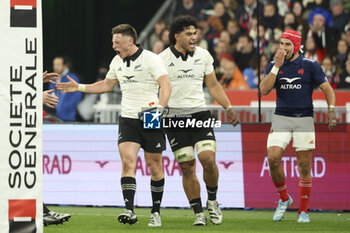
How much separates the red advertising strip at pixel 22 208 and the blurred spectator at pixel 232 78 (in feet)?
32.2

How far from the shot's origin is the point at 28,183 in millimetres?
6797

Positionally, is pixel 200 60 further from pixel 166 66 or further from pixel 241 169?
pixel 241 169

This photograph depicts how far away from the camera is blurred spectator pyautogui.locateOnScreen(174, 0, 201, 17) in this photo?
18.5 m

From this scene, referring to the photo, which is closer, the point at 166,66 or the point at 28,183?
the point at 28,183

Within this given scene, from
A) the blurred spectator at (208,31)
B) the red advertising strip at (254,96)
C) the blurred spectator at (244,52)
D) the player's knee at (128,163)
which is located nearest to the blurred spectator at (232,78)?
the blurred spectator at (244,52)

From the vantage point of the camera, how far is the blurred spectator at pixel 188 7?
60.6ft

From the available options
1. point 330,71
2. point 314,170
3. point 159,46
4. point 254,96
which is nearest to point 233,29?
point 159,46

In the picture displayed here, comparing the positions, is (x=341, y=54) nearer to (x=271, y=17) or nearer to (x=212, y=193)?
(x=271, y=17)

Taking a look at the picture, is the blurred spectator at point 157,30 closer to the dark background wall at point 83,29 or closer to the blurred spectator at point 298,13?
the dark background wall at point 83,29

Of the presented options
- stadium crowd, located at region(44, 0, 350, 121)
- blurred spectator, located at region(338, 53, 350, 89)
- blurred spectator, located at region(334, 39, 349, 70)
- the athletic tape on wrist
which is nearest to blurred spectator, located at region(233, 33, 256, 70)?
stadium crowd, located at region(44, 0, 350, 121)

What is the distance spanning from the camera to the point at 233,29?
17609 mm

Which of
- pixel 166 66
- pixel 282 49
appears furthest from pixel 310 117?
pixel 166 66

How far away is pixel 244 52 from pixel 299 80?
232 inches

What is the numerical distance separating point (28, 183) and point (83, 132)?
6855 mm
